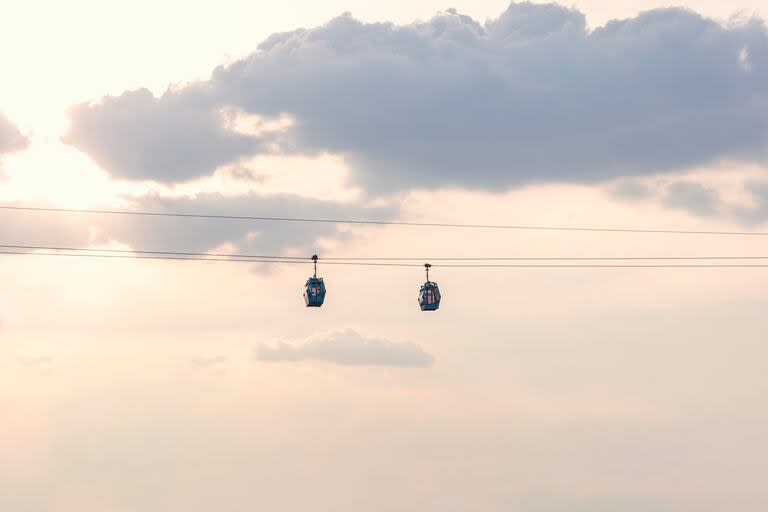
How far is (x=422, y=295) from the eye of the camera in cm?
10894

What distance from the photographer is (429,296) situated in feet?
357

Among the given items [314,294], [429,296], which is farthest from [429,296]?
[314,294]

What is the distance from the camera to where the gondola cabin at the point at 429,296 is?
356ft

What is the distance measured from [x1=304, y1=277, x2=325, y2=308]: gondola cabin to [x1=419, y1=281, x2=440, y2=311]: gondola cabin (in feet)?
24.0

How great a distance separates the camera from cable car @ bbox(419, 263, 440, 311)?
356ft

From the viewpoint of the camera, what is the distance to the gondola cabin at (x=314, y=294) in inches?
4213

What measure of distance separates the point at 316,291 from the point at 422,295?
311 inches

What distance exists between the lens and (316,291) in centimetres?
10712

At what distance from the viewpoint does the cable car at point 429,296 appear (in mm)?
108562

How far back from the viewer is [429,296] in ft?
357

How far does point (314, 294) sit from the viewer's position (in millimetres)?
107062

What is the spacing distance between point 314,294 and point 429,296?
27.9ft

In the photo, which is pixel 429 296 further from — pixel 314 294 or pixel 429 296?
pixel 314 294

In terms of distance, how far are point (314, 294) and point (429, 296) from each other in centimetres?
852
